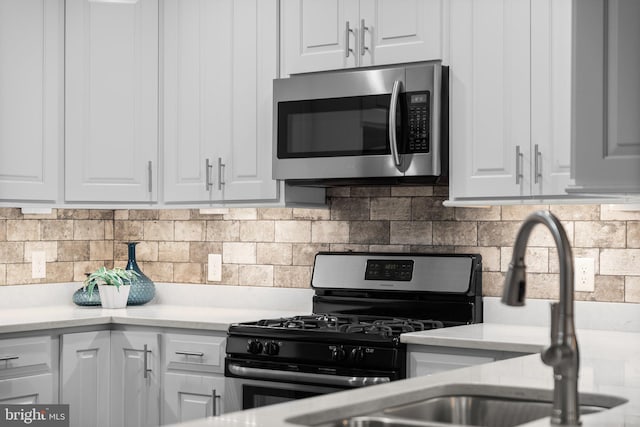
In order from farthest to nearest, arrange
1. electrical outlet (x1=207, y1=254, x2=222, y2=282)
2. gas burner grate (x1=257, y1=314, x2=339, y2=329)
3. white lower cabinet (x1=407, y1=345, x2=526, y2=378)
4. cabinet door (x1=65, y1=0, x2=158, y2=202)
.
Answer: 1. electrical outlet (x1=207, y1=254, x2=222, y2=282)
2. cabinet door (x1=65, y1=0, x2=158, y2=202)
3. gas burner grate (x1=257, y1=314, x2=339, y2=329)
4. white lower cabinet (x1=407, y1=345, x2=526, y2=378)

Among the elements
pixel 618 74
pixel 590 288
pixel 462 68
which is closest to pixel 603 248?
pixel 590 288

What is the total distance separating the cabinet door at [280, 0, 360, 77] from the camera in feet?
12.3

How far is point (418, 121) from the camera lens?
138 inches

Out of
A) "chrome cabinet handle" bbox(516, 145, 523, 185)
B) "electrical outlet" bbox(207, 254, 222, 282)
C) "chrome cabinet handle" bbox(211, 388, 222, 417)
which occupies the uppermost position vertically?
"chrome cabinet handle" bbox(516, 145, 523, 185)

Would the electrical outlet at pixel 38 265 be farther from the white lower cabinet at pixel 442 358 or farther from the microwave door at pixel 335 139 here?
the white lower cabinet at pixel 442 358

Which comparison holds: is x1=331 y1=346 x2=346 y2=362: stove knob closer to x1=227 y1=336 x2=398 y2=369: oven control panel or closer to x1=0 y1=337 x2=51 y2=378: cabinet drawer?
x1=227 y1=336 x2=398 y2=369: oven control panel

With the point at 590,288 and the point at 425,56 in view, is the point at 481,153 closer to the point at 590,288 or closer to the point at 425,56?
the point at 425,56

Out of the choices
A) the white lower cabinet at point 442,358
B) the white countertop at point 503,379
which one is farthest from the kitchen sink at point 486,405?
the white lower cabinet at point 442,358

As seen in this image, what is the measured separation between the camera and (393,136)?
3504mm

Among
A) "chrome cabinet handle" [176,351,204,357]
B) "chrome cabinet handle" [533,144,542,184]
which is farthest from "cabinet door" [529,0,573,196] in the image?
"chrome cabinet handle" [176,351,204,357]

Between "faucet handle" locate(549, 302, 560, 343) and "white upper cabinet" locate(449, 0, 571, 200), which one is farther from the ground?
"white upper cabinet" locate(449, 0, 571, 200)

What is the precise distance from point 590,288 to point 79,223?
250cm

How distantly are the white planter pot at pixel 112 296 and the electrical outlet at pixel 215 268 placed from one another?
0.42 metres

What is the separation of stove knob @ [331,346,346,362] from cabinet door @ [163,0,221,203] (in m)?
1.04
